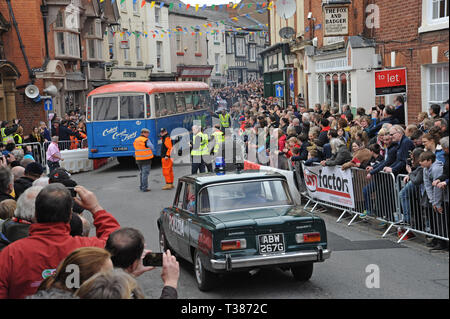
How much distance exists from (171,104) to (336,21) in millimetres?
8985

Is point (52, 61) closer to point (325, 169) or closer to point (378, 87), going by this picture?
point (378, 87)

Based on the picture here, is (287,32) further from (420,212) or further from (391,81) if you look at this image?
(420,212)

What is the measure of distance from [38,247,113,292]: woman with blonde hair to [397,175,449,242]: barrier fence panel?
677 cm

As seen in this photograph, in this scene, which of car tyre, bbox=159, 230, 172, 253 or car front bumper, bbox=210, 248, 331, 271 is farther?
car tyre, bbox=159, 230, 172, 253

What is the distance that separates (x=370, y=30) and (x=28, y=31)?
18.0 meters

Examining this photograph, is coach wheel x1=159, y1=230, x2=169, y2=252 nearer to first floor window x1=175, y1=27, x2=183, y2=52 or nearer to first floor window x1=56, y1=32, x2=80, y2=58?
first floor window x1=56, y1=32, x2=80, y2=58

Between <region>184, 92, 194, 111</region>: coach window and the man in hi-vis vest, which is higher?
<region>184, 92, 194, 111</region>: coach window

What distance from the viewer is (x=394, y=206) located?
10844 millimetres

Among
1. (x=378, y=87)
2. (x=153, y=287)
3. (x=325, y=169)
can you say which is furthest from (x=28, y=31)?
(x=153, y=287)

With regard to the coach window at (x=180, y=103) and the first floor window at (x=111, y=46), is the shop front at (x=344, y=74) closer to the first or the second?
the coach window at (x=180, y=103)

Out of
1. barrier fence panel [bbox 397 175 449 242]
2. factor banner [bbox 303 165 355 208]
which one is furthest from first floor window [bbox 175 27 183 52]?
barrier fence panel [bbox 397 175 449 242]

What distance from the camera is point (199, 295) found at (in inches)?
310

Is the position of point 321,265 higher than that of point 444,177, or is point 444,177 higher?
point 444,177

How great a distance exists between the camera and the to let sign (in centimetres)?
1758
